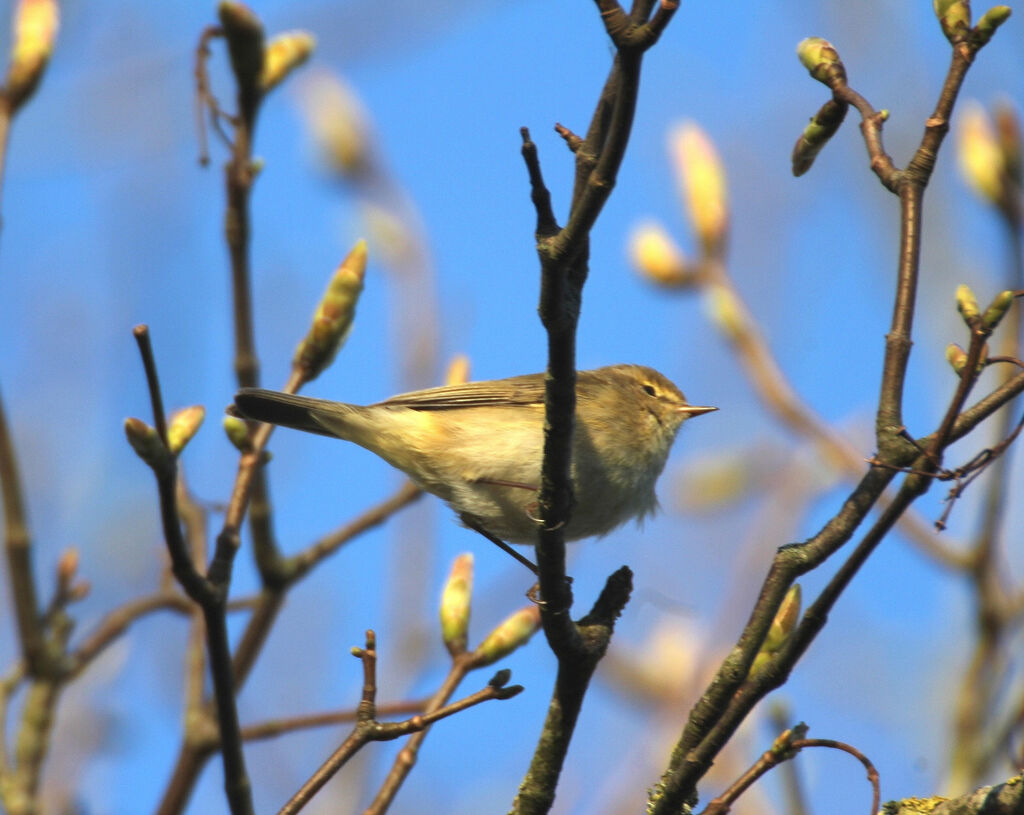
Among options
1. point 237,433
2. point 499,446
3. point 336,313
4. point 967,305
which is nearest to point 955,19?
point 967,305

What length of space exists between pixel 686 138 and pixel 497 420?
5.01 feet

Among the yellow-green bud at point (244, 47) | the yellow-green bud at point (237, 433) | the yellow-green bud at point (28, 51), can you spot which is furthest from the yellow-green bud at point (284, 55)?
the yellow-green bud at point (237, 433)

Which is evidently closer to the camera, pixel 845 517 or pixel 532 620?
pixel 845 517

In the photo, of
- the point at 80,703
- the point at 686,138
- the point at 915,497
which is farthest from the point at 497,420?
the point at 80,703

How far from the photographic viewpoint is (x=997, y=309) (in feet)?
8.25

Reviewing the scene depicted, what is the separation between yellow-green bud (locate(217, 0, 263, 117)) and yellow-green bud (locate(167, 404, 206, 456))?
125 cm

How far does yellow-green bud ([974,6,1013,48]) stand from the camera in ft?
8.16

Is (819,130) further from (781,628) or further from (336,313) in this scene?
(336,313)

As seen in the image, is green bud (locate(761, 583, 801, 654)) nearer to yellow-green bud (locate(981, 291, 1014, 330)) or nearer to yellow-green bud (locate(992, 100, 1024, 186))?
yellow-green bud (locate(981, 291, 1014, 330))

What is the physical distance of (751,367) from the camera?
4.93 metres

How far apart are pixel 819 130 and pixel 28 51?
2.72m

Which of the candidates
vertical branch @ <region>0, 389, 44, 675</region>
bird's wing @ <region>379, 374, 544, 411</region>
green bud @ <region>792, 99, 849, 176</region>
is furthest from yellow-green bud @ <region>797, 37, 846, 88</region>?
vertical branch @ <region>0, 389, 44, 675</region>

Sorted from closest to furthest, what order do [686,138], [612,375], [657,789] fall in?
[657,789] → [686,138] → [612,375]

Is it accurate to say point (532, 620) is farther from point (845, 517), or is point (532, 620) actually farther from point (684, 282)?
point (684, 282)
